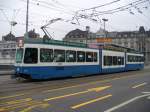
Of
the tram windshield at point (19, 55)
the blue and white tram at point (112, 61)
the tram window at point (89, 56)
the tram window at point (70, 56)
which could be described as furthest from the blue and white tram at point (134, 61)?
the tram windshield at point (19, 55)

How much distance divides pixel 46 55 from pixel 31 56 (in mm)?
1324

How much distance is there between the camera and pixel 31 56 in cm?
1956

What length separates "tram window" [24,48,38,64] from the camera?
63.8ft

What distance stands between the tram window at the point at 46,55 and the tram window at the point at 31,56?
1.69ft

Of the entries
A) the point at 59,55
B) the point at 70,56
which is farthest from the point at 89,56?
the point at 59,55

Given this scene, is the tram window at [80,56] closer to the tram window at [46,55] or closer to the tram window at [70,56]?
the tram window at [70,56]

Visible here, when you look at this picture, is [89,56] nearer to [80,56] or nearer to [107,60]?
[80,56]

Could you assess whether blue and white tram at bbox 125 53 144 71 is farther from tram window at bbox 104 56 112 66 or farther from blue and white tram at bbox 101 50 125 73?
tram window at bbox 104 56 112 66

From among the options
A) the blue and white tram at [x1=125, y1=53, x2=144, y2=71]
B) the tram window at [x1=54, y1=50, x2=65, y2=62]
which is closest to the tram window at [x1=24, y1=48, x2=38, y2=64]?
the tram window at [x1=54, y1=50, x2=65, y2=62]

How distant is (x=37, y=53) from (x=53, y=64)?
1.90 metres

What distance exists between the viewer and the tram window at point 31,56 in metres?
19.4

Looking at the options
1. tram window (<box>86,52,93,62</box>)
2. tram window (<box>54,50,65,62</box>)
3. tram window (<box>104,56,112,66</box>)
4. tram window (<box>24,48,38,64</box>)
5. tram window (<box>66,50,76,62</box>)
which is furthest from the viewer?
tram window (<box>104,56,112,66</box>)

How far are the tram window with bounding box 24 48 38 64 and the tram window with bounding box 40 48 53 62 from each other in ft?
1.69

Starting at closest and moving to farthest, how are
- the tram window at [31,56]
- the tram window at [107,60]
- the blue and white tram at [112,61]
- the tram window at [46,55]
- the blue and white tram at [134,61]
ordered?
1. the tram window at [31,56]
2. the tram window at [46,55]
3. the blue and white tram at [112,61]
4. the tram window at [107,60]
5. the blue and white tram at [134,61]
